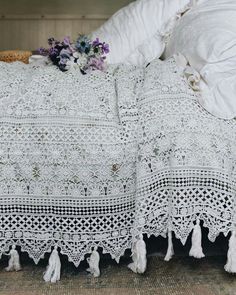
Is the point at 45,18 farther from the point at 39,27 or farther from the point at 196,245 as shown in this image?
the point at 196,245

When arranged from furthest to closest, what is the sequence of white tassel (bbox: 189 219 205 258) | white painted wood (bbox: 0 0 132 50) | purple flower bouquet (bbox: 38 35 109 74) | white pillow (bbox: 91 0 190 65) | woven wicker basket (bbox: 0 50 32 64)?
white painted wood (bbox: 0 0 132 50)
woven wicker basket (bbox: 0 50 32 64)
white pillow (bbox: 91 0 190 65)
purple flower bouquet (bbox: 38 35 109 74)
white tassel (bbox: 189 219 205 258)

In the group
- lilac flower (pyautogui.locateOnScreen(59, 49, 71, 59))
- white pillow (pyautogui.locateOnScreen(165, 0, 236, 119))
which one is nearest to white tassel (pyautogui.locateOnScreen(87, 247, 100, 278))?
white pillow (pyautogui.locateOnScreen(165, 0, 236, 119))

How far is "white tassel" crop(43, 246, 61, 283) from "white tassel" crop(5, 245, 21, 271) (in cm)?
10

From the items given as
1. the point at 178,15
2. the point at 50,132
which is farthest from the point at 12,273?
the point at 178,15

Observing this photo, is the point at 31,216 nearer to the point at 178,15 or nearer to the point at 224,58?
the point at 224,58

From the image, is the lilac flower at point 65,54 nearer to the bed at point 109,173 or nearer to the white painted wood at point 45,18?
the bed at point 109,173

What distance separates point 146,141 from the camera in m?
1.32

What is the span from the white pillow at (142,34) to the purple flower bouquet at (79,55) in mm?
369

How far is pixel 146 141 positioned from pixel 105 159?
13 cm

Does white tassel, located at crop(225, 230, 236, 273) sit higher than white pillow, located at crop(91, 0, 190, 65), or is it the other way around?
white pillow, located at crop(91, 0, 190, 65)

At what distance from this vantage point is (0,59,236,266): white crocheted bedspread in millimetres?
1304

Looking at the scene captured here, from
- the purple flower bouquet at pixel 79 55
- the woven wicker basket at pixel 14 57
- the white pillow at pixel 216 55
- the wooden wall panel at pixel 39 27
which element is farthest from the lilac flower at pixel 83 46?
the wooden wall panel at pixel 39 27

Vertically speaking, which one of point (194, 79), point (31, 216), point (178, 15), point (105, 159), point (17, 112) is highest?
point (178, 15)

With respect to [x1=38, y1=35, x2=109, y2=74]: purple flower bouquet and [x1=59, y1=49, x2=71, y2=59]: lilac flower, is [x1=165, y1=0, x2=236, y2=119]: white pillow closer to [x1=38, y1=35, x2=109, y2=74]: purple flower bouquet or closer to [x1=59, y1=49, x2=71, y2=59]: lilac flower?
[x1=38, y1=35, x2=109, y2=74]: purple flower bouquet
